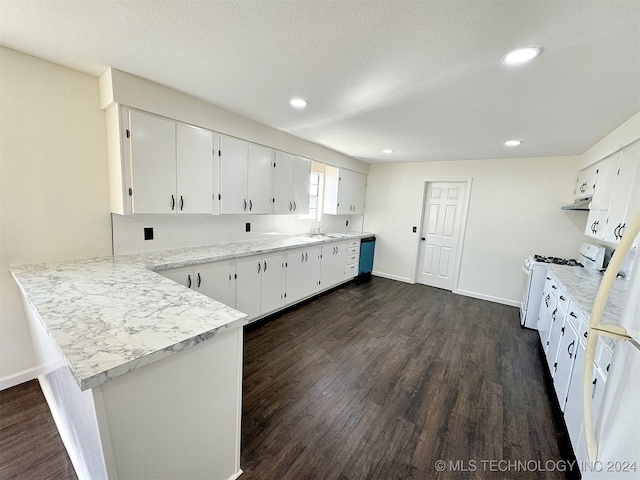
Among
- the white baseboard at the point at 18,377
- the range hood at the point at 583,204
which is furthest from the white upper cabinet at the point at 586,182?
the white baseboard at the point at 18,377

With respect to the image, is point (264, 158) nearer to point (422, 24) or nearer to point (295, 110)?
point (295, 110)

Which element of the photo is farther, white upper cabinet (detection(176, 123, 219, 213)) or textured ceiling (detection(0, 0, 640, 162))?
white upper cabinet (detection(176, 123, 219, 213))

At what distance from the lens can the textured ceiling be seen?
1.22 meters

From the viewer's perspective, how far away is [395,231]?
5332 mm

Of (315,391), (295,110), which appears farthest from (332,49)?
(315,391)

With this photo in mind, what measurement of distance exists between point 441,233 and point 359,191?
1.78m

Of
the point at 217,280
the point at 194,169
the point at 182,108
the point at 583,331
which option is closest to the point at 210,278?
the point at 217,280

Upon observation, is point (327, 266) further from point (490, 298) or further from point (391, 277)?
point (490, 298)

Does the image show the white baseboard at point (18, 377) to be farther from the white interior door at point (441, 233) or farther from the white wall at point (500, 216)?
the white interior door at point (441, 233)

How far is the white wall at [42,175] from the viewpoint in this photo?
1839mm

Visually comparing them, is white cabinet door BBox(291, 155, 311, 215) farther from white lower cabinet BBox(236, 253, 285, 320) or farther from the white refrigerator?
the white refrigerator

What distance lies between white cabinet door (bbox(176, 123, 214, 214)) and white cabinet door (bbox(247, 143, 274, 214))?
0.50 meters

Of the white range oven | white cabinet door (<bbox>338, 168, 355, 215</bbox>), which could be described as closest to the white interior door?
the white range oven

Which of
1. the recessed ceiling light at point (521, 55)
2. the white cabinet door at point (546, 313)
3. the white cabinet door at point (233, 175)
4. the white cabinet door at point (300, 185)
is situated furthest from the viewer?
the white cabinet door at point (300, 185)
